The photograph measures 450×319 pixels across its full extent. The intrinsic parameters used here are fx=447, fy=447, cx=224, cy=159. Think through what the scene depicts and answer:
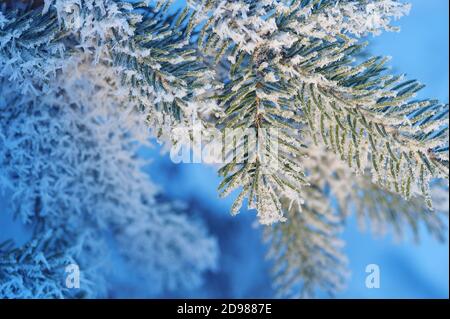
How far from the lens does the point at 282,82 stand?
0.32 meters

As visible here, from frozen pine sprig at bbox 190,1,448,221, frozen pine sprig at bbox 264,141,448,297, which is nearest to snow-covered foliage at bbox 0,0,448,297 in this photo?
frozen pine sprig at bbox 190,1,448,221

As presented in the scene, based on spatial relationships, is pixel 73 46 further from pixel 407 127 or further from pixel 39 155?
pixel 407 127

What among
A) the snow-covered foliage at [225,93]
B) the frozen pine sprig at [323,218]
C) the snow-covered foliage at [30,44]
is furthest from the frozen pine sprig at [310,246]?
the snow-covered foliage at [30,44]

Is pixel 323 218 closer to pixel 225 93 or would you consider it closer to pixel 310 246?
pixel 310 246

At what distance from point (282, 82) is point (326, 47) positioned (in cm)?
4

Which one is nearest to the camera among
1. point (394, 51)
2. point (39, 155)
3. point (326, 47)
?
point (326, 47)

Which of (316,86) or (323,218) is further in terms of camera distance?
(323,218)

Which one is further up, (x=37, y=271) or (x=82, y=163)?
(x=82, y=163)

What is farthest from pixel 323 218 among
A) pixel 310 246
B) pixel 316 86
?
pixel 316 86

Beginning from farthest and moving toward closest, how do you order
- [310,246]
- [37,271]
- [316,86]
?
[310,246] → [37,271] → [316,86]

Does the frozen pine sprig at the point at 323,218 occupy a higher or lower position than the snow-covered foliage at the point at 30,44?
lower

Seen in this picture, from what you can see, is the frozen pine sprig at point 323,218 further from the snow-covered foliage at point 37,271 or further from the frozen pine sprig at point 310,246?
the snow-covered foliage at point 37,271

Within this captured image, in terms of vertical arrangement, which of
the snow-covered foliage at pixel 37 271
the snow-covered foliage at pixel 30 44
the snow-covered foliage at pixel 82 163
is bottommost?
the snow-covered foliage at pixel 37 271
